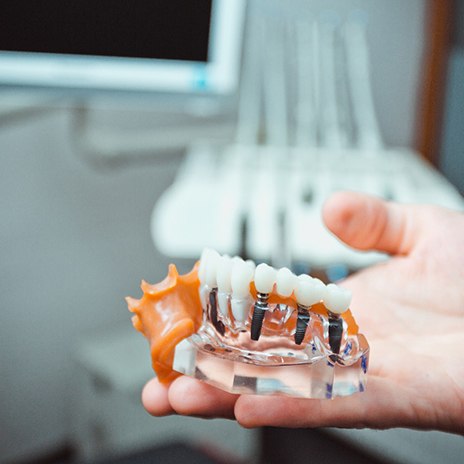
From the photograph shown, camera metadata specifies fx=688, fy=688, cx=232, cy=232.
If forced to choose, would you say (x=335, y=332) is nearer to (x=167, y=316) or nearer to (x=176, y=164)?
(x=167, y=316)

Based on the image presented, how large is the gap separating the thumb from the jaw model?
0.48 feet

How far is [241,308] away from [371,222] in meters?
0.21

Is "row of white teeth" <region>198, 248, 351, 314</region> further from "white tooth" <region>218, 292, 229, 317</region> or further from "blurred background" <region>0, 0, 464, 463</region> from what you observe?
"blurred background" <region>0, 0, 464, 463</region>

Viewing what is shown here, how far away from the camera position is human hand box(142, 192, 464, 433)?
0.48m

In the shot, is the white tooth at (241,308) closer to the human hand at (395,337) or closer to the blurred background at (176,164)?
the human hand at (395,337)

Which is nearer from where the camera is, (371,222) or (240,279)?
(240,279)

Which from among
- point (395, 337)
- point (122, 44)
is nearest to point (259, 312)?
point (395, 337)

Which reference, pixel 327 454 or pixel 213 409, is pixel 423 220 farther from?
pixel 327 454

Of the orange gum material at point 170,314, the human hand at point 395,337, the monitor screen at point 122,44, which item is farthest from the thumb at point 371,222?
the monitor screen at point 122,44

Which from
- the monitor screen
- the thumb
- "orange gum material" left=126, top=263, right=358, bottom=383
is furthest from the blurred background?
"orange gum material" left=126, top=263, right=358, bottom=383

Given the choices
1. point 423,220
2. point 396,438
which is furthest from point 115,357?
point 423,220

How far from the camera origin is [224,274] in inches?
19.5

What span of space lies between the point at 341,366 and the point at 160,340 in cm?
13

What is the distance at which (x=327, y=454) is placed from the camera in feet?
4.06
